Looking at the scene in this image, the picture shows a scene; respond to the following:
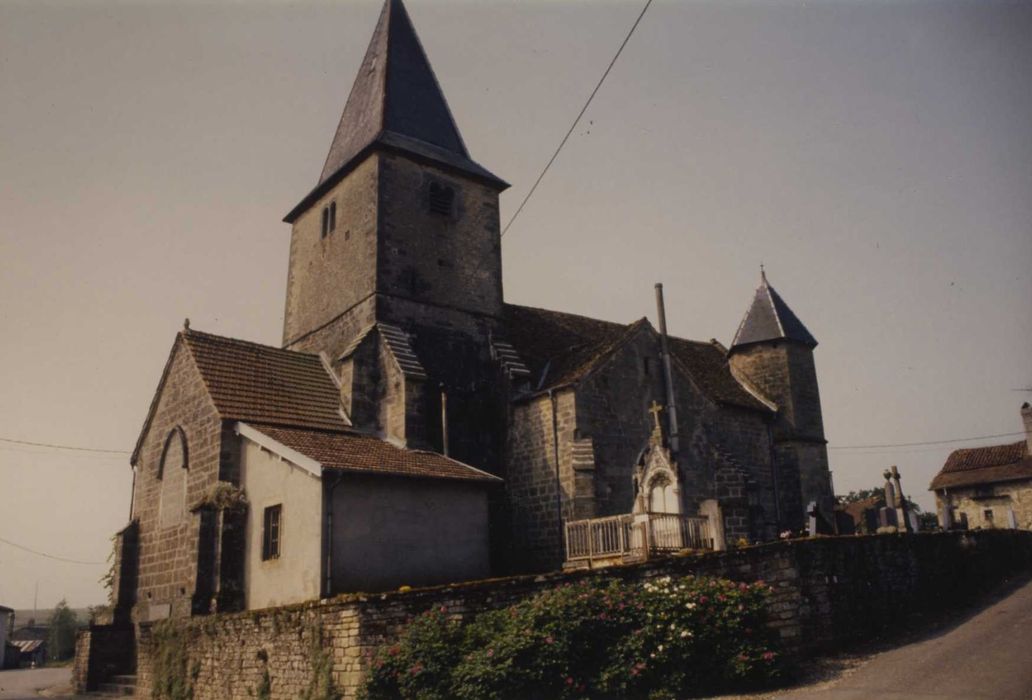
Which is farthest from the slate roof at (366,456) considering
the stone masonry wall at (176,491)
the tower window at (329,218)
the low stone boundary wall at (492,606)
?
the tower window at (329,218)

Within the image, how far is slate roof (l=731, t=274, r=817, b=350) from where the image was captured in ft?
103

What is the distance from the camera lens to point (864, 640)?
13.8 metres

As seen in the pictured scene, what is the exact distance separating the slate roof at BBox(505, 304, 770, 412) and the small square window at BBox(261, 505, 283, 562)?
8.06 meters

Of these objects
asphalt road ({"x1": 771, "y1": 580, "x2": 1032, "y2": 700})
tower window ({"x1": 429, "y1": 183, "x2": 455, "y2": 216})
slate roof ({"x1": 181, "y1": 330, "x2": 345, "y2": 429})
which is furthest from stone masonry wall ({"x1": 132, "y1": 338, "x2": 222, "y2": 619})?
asphalt road ({"x1": 771, "y1": 580, "x2": 1032, "y2": 700})

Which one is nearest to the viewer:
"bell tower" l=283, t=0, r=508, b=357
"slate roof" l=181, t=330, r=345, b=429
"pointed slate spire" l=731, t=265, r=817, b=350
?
"slate roof" l=181, t=330, r=345, b=429

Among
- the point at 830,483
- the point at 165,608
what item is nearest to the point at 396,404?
the point at 165,608

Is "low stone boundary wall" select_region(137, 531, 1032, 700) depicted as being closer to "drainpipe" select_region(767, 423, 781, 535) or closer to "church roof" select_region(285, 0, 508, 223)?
"drainpipe" select_region(767, 423, 781, 535)

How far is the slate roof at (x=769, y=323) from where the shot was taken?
103 ft

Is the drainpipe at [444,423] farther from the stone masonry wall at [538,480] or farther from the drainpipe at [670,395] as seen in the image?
the drainpipe at [670,395]

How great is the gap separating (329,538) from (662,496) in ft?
27.3

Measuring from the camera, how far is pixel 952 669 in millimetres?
11141

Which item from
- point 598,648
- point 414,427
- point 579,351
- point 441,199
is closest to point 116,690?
point 414,427

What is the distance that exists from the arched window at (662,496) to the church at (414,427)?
1.9 inches

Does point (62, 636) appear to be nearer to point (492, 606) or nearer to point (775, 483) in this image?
point (775, 483)
